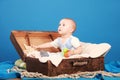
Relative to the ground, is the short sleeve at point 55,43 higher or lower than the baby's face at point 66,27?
lower

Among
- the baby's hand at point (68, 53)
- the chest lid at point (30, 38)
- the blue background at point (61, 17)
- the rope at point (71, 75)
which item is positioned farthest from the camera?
the blue background at point (61, 17)

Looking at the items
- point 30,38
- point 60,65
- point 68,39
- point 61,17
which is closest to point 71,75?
point 60,65

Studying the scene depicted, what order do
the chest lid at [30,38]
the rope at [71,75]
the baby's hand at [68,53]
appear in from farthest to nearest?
the chest lid at [30,38]
the baby's hand at [68,53]
the rope at [71,75]

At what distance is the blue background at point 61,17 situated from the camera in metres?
1.81

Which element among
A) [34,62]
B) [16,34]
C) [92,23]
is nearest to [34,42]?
[16,34]

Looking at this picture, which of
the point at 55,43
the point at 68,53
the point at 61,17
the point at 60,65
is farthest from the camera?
the point at 61,17

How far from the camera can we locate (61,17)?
6.09 ft

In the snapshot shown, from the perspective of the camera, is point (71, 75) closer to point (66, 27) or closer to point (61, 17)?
point (66, 27)

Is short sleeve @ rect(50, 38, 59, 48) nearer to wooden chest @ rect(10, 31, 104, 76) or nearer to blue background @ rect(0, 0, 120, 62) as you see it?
wooden chest @ rect(10, 31, 104, 76)

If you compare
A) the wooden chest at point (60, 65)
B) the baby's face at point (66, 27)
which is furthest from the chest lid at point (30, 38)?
the baby's face at point (66, 27)

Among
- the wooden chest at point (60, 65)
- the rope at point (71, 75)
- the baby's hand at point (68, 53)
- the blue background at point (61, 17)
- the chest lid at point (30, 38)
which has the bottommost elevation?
the rope at point (71, 75)

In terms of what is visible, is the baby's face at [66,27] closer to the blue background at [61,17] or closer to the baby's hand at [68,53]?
the baby's hand at [68,53]

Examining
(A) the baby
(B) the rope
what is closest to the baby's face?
(A) the baby

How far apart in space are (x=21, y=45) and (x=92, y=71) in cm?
36
